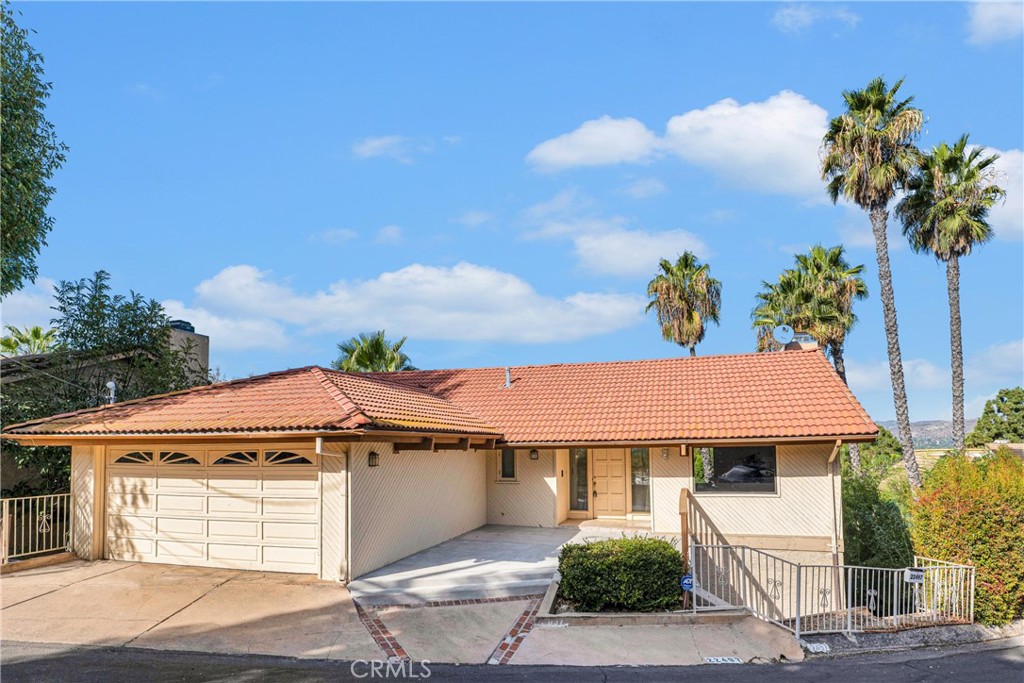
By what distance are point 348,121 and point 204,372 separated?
9.50m

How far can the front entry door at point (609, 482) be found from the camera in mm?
17422

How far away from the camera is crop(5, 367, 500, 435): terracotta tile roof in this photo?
461 inches

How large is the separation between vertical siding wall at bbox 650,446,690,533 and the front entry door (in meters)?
2.05

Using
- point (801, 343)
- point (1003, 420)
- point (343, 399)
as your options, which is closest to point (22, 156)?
point (343, 399)

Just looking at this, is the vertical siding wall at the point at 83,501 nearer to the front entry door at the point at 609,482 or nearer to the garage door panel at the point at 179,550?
the garage door panel at the point at 179,550

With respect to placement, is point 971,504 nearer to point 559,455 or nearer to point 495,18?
point 559,455

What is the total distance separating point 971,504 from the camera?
11.3 meters

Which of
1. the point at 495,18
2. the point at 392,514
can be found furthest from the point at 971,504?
the point at 495,18

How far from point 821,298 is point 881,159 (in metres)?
6.49

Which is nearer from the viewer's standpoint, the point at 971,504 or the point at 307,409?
the point at 971,504

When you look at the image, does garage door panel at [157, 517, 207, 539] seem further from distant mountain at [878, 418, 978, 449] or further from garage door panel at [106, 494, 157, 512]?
distant mountain at [878, 418, 978, 449]

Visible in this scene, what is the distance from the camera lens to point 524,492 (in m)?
17.1

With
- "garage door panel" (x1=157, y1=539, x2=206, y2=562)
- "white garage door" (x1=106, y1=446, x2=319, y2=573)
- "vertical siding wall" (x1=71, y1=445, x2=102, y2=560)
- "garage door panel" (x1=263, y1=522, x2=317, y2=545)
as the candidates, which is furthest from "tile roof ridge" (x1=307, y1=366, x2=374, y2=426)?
"vertical siding wall" (x1=71, y1=445, x2=102, y2=560)

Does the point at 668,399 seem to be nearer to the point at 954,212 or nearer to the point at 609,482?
the point at 609,482
